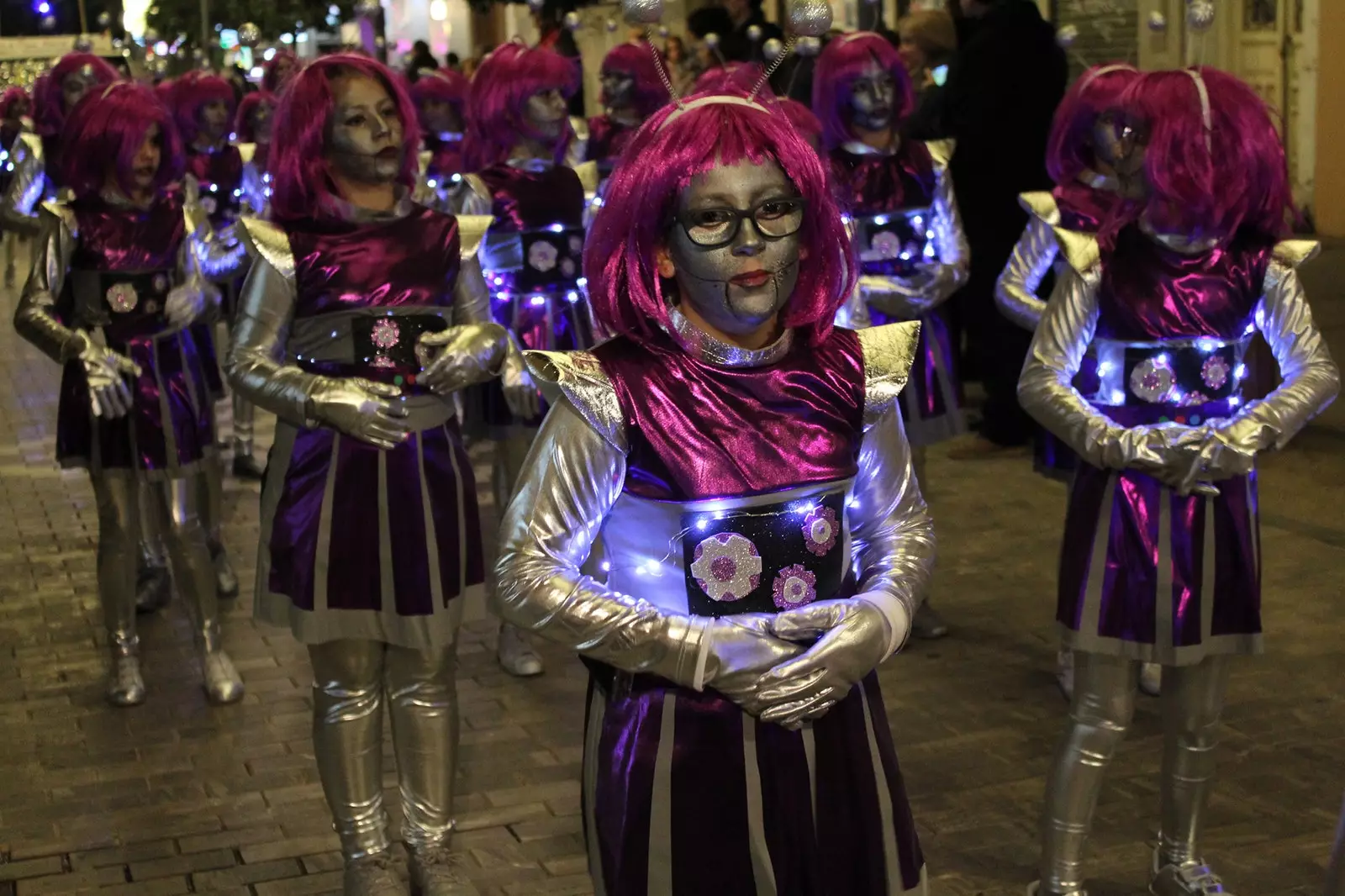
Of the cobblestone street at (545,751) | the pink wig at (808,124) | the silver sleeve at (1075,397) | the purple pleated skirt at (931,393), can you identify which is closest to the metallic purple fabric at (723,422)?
the silver sleeve at (1075,397)

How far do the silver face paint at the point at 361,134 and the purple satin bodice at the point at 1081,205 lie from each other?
7.72 ft

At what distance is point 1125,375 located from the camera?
4.27 m

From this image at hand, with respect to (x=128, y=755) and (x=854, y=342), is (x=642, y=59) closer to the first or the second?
(x=128, y=755)

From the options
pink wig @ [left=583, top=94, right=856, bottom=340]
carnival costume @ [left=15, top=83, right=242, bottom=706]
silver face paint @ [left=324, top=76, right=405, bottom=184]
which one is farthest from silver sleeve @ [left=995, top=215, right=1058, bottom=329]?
carnival costume @ [left=15, top=83, right=242, bottom=706]

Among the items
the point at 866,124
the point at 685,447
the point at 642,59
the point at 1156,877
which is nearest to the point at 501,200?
the point at 866,124

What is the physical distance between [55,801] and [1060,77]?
6.48 metres

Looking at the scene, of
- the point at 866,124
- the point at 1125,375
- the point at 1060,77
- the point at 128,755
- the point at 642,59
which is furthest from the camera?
the point at 1060,77

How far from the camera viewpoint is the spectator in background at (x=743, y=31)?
11.0 metres

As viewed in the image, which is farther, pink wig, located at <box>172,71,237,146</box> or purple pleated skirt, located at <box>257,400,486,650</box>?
pink wig, located at <box>172,71,237,146</box>

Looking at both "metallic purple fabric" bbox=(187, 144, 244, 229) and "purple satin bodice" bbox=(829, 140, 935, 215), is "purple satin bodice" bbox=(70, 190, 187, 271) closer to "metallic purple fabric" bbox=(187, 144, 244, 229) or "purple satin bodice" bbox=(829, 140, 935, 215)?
"purple satin bodice" bbox=(829, 140, 935, 215)

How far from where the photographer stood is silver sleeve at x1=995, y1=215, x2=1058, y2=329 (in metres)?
5.17

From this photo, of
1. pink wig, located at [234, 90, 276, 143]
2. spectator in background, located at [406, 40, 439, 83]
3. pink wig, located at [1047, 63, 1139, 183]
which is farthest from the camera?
spectator in background, located at [406, 40, 439, 83]

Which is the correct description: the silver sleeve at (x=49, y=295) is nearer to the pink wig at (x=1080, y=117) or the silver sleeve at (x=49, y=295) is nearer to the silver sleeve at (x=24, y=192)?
the silver sleeve at (x=24, y=192)

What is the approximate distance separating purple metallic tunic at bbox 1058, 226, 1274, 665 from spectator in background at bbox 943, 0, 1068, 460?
5.09 metres
